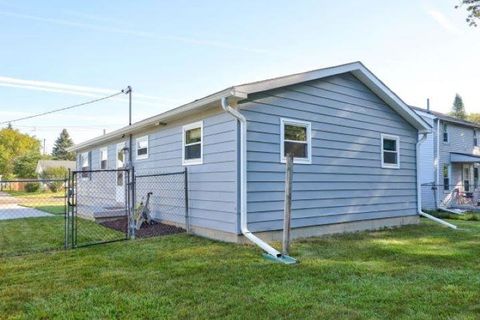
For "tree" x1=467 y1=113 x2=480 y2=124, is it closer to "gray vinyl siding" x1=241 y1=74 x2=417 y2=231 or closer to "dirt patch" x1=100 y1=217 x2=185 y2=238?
"gray vinyl siding" x1=241 y1=74 x2=417 y2=231

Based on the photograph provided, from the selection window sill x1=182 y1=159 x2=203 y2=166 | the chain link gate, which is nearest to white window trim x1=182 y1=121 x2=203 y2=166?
window sill x1=182 y1=159 x2=203 y2=166

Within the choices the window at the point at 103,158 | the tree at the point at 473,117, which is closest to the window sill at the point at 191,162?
the window at the point at 103,158

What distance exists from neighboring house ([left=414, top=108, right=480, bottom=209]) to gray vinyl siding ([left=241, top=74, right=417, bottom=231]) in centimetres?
779

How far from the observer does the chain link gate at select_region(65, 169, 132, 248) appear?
22.7 feet

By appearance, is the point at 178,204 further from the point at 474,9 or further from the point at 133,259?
the point at 474,9

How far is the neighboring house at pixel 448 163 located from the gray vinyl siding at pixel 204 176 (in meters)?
12.9

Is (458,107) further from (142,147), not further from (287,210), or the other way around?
(287,210)

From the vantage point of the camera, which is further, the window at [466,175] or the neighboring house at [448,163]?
the window at [466,175]

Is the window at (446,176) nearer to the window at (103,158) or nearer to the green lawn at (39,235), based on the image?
the window at (103,158)

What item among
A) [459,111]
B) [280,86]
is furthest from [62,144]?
[459,111]

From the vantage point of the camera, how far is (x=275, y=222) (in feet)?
23.7

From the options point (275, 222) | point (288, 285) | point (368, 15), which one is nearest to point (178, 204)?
point (275, 222)

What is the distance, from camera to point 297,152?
7.77 meters

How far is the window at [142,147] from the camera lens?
1059 cm
